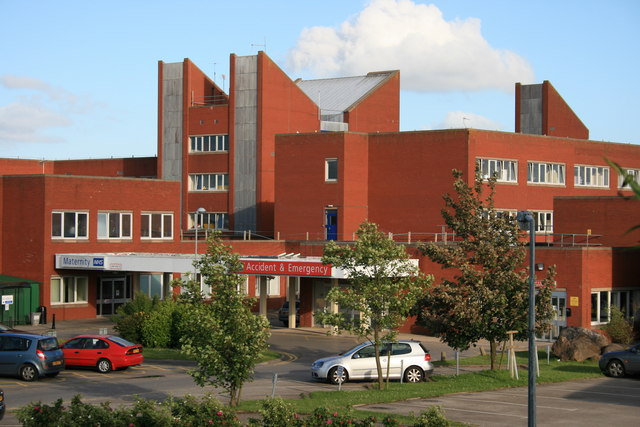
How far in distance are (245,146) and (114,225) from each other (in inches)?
690

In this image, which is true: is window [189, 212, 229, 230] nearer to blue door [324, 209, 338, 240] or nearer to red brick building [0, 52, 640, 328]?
red brick building [0, 52, 640, 328]

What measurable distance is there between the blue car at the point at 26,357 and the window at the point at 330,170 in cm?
3062

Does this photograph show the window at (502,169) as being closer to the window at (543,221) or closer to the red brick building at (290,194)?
Result: the red brick building at (290,194)

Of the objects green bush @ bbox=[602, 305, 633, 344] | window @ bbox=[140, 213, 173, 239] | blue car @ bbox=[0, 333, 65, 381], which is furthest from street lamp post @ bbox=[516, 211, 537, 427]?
window @ bbox=[140, 213, 173, 239]

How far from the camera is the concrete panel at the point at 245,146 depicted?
224 feet

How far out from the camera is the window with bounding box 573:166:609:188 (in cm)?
6100

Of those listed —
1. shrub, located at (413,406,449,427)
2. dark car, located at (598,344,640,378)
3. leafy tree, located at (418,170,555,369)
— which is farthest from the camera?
dark car, located at (598,344,640,378)

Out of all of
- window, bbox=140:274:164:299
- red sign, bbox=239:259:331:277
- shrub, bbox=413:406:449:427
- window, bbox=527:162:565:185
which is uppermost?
window, bbox=527:162:565:185

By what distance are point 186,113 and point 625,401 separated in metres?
51.4

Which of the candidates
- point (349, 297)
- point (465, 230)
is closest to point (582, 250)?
point (465, 230)

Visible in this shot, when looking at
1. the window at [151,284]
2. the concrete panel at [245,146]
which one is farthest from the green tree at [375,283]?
the concrete panel at [245,146]

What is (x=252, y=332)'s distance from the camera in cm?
2217

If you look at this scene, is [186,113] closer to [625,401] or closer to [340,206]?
[340,206]

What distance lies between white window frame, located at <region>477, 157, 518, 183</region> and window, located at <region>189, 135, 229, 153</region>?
76.8 feet
